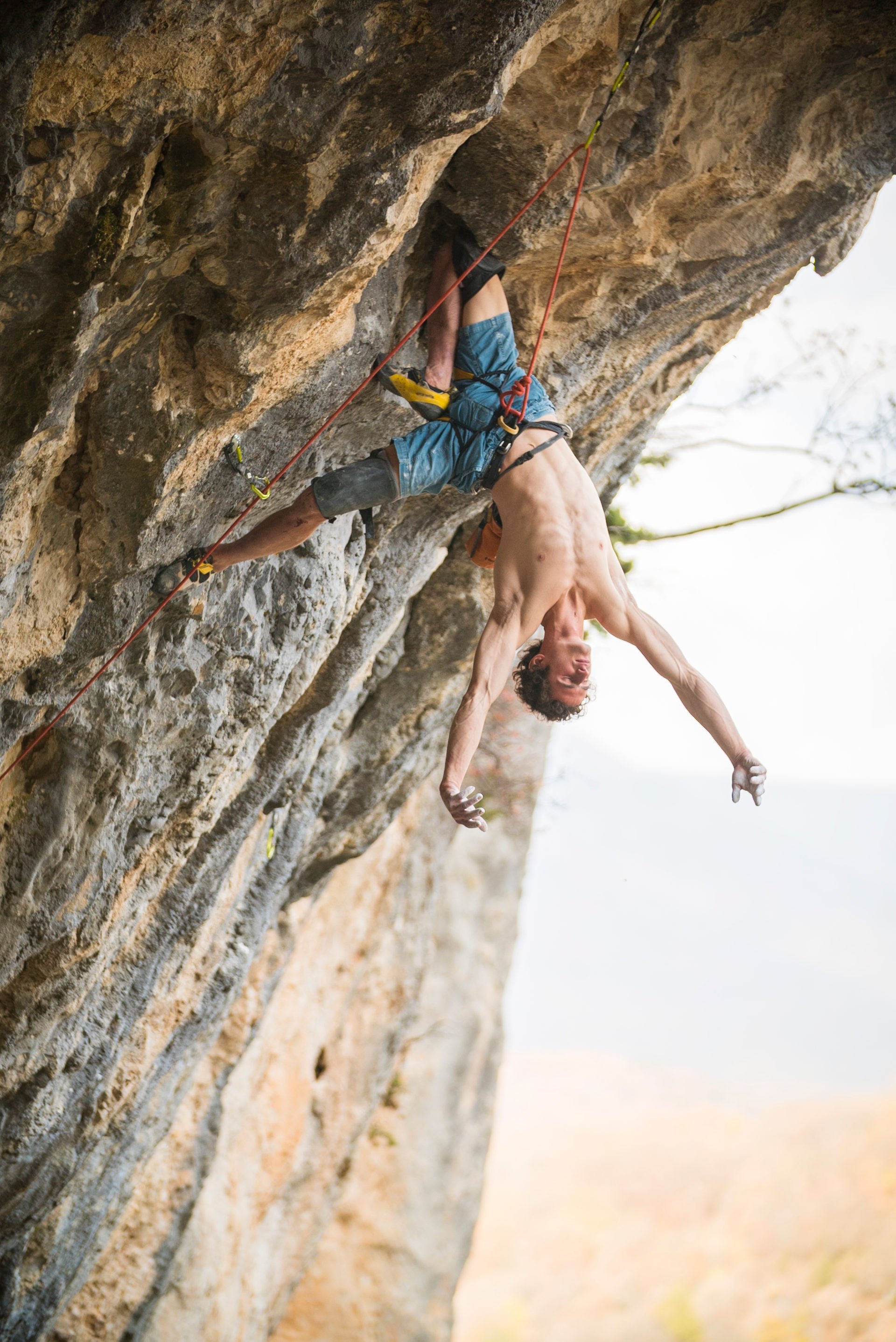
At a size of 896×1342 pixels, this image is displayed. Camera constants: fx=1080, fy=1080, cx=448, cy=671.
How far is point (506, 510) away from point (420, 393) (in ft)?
1.82

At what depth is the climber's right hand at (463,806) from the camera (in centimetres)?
336

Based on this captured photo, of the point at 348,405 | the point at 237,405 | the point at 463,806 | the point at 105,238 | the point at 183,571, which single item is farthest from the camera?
the point at 348,405

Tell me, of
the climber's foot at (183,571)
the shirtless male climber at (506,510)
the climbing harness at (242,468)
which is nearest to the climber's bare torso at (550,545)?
the shirtless male climber at (506,510)

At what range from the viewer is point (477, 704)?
3602 mm

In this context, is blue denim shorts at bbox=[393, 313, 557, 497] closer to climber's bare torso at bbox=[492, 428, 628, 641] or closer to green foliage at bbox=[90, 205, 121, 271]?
climber's bare torso at bbox=[492, 428, 628, 641]

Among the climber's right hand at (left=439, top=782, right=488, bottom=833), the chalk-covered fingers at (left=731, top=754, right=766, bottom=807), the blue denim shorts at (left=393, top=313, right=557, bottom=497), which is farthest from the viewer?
the blue denim shorts at (left=393, top=313, right=557, bottom=497)

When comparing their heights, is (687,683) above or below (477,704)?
above

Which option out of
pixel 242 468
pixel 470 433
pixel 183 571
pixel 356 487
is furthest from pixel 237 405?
pixel 470 433

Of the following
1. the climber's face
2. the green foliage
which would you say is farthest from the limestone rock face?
the climber's face

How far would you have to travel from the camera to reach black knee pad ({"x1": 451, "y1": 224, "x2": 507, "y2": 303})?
13.8ft

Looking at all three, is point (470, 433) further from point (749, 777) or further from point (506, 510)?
point (749, 777)

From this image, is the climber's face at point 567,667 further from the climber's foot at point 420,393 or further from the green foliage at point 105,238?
the green foliage at point 105,238

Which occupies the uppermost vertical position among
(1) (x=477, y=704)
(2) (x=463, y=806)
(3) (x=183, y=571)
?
(3) (x=183, y=571)

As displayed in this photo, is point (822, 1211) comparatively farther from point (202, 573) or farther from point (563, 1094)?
point (202, 573)
